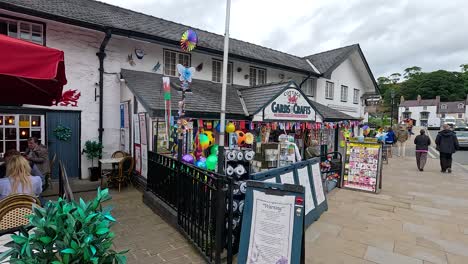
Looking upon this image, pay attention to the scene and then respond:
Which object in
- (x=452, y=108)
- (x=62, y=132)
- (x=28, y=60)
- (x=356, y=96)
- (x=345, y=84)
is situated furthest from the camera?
(x=452, y=108)

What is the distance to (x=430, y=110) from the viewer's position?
222ft

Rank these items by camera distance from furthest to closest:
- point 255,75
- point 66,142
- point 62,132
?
point 255,75 → point 66,142 → point 62,132

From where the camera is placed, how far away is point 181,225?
175 inches

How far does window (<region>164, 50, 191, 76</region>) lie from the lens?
971 centimetres

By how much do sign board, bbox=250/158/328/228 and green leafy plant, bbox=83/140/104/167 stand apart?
19.4 feet

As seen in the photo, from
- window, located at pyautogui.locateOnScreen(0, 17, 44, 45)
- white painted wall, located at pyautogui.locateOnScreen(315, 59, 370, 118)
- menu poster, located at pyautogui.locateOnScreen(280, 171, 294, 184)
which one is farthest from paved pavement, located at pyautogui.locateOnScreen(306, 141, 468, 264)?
white painted wall, located at pyautogui.locateOnScreen(315, 59, 370, 118)

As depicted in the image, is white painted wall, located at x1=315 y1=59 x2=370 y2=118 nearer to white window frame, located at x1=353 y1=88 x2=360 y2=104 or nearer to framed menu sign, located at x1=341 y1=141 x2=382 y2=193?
white window frame, located at x1=353 y1=88 x2=360 y2=104

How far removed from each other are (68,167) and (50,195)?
165 centimetres

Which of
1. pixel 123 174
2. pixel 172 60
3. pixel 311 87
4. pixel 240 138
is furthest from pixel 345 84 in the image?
pixel 123 174

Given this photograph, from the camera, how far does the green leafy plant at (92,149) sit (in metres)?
7.67

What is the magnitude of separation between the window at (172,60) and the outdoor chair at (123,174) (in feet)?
12.7

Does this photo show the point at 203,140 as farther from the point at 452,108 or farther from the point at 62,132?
the point at 452,108

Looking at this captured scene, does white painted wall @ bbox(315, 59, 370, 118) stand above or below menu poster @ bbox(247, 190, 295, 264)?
above

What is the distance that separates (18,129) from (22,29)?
8.75 feet
